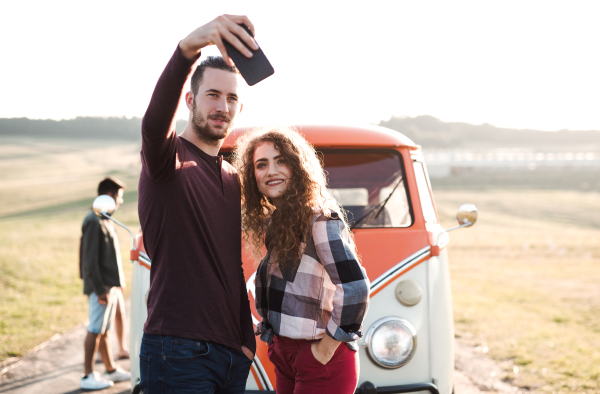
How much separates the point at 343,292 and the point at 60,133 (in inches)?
2740

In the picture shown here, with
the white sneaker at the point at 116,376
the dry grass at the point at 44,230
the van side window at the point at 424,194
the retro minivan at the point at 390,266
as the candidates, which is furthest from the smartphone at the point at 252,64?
the dry grass at the point at 44,230

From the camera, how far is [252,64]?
1.51 meters

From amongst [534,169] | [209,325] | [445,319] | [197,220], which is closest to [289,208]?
[197,220]

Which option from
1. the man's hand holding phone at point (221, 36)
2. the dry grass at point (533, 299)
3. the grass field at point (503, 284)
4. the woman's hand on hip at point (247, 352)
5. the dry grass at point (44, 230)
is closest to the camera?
the man's hand holding phone at point (221, 36)

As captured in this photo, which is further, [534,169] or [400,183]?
[534,169]

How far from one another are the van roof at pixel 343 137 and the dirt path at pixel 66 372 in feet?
8.52

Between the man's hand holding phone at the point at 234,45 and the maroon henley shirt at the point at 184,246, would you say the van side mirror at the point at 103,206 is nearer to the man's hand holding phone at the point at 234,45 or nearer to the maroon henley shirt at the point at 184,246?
the maroon henley shirt at the point at 184,246

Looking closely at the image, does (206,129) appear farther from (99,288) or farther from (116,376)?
(116,376)

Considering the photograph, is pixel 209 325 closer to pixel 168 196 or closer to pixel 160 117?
pixel 168 196

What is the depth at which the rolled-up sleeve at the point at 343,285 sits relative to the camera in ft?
5.78

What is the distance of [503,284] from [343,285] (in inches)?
378

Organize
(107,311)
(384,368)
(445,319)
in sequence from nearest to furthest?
(384,368) < (445,319) < (107,311)

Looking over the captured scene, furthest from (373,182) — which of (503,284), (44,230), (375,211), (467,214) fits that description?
(44,230)

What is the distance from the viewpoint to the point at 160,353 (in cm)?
167
